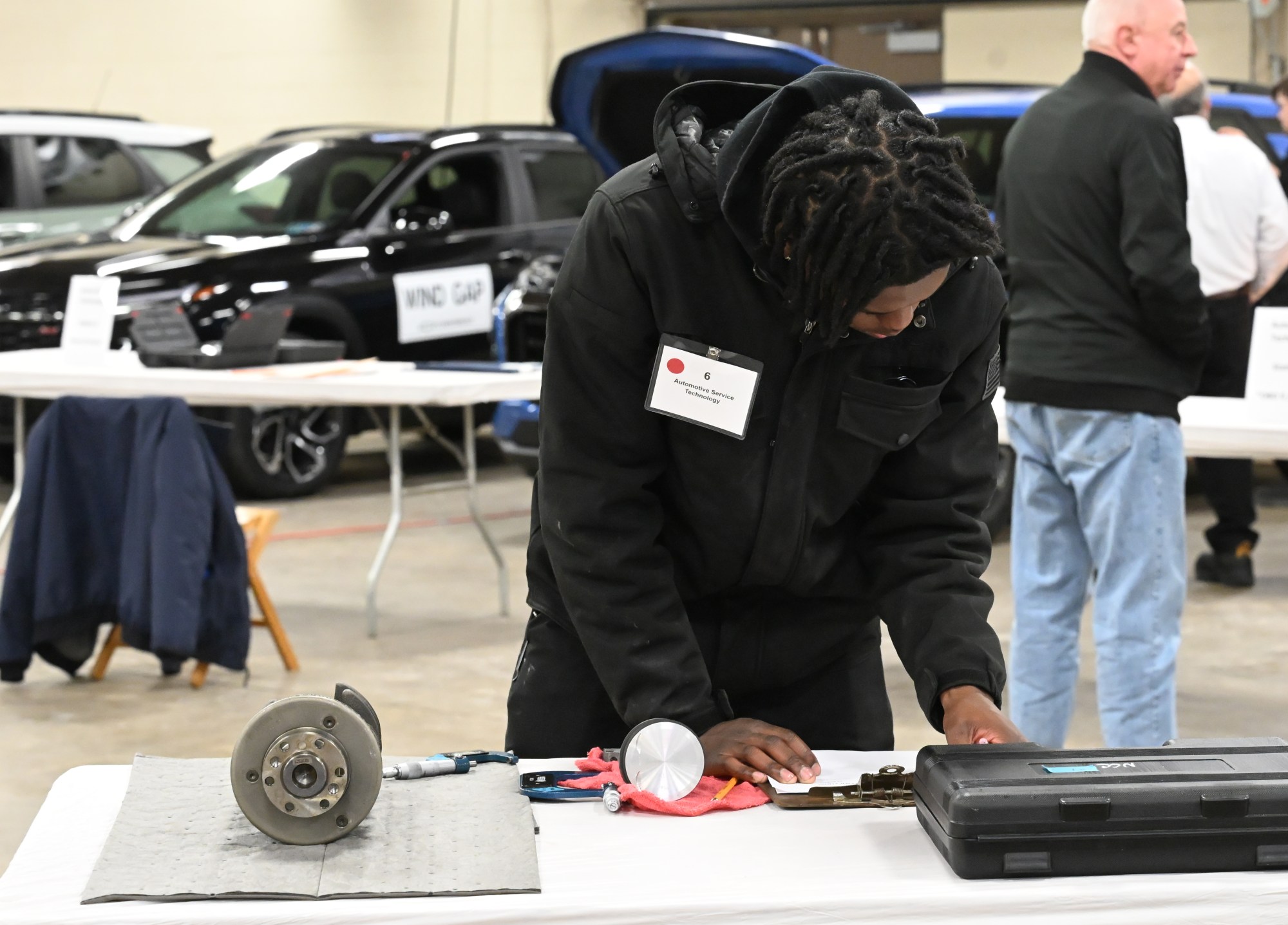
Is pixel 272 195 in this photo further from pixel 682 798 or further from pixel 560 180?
pixel 682 798

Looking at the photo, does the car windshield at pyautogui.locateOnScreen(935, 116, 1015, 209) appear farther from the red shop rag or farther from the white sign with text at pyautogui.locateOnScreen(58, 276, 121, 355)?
the red shop rag

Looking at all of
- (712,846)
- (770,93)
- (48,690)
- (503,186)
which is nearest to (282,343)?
(48,690)

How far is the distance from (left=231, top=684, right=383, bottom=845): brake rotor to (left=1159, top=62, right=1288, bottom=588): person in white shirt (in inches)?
146

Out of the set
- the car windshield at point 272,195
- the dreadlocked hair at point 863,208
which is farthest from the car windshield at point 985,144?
the dreadlocked hair at point 863,208

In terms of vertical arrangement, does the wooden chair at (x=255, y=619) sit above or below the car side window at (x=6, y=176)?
below

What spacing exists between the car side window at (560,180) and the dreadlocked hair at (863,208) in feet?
20.5

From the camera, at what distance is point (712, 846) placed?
61.0 inches

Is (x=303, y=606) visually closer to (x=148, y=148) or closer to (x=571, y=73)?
(x=571, y=73)

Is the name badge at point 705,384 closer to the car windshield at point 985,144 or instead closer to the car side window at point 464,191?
the car windshield at point 985,144

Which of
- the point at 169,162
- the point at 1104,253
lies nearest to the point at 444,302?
the point at 169,162

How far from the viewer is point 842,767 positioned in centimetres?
179

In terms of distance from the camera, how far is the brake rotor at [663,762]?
1650 millimetres

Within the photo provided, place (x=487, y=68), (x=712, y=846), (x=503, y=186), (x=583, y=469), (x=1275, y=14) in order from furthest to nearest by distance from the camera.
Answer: (x=487, y=68), (x=1275, y=14), (x=503, y=186), (x=583, y=469), (x=712, y=846)

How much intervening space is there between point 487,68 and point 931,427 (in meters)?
10.8
